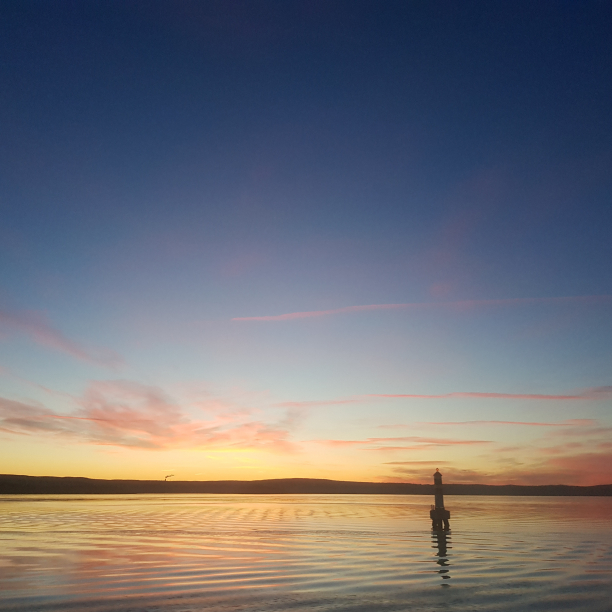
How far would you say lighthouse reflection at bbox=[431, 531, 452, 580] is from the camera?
1733 cm

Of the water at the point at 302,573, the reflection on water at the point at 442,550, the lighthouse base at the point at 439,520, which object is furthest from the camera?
the lighthouse base at the point at 439,520

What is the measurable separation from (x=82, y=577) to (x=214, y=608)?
6585mm

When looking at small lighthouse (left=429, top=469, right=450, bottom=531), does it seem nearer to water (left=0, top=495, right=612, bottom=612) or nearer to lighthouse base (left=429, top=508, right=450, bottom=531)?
lighthouse base (left=429, top=508, right=450, bottom=531)

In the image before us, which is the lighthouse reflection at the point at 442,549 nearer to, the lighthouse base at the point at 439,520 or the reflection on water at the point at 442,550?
the reflection on water at the point at 442,550

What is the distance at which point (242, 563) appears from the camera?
1914 centimetres

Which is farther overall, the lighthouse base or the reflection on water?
the lighthouse base

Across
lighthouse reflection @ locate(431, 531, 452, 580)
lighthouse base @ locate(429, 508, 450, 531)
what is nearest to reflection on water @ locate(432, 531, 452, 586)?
lighthouse reflection @ locate(431, 531, 452, 580)

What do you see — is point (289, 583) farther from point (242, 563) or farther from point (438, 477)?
point (438, 477)

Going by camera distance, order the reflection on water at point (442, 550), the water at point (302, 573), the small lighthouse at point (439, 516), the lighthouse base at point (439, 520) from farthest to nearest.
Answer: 1. the small lighthouse at point (439, 516)
2. the lighthouse base at point (439, 520)
3. the reflection on water at point (442, 550)
4. the water at point (302, 573)

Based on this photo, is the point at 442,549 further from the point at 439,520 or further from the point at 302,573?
the point at 439,520

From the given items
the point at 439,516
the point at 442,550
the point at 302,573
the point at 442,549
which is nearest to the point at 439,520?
the point at 439,516

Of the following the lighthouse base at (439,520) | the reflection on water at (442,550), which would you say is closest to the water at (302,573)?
the reflection on water at (442,550)

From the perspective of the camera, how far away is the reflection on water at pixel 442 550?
17312 millimetres

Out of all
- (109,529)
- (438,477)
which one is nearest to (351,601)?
(438,477)
